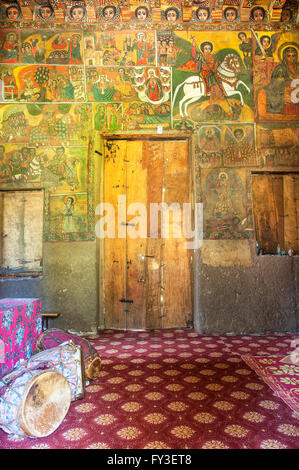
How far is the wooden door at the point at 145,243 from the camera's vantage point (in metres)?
6.02

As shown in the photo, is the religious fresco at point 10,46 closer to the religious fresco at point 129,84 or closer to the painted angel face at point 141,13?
the religious fresco at point 129,84

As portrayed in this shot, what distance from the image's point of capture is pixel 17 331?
10.5 feet

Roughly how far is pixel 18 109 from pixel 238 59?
4.35 m

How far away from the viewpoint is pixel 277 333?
5.62 meters

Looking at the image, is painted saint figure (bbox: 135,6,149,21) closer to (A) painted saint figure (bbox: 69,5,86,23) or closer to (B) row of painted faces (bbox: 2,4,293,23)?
(B) row of painted faces (bbox: 2,4,293,23)

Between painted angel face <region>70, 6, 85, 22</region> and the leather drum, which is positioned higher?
painted angel face <region>70, 6, 85, 22</region>

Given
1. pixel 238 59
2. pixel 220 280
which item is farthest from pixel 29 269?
pixel 238 59

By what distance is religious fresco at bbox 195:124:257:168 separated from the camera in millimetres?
5887

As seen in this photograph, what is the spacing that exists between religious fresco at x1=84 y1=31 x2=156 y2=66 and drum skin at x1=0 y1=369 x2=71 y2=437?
5638 millimetres

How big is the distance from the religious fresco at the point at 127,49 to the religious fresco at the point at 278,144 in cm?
256

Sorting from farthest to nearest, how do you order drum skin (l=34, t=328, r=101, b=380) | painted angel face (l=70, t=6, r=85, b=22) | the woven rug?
painted angel face (l=70, t=6, r=85, b=22) < drum skin (l=34, t=328, r=101, b=380) < the woven rug

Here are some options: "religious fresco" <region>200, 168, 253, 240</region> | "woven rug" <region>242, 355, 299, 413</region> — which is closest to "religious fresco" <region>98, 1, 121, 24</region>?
"religious fresco" <region>200, 168, 253, 240</region>

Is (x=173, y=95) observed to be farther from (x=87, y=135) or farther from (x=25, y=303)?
(x=25, y=303)

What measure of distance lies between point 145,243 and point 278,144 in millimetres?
3186
